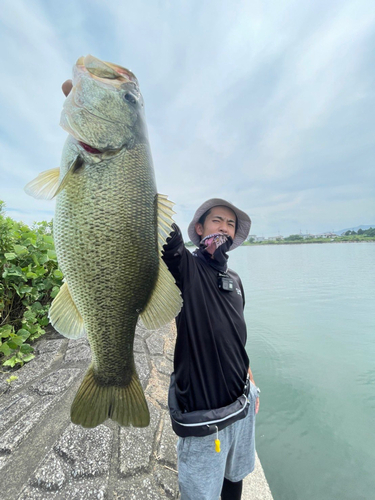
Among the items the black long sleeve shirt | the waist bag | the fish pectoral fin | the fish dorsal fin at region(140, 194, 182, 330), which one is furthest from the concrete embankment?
the fish dorsal fin at region(140, 194, 182, 330)

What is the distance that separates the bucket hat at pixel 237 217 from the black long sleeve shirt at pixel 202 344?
548 millimetres

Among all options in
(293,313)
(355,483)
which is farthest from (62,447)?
(293,313)

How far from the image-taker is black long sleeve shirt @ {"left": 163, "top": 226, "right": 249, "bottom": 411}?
68.1 inches

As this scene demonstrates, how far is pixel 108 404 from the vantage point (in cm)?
136

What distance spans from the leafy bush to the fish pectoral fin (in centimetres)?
262

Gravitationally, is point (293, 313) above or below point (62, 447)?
below

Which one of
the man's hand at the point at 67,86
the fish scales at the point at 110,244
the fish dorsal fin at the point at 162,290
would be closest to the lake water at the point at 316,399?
the fish dorsal fin at the point at 162,290

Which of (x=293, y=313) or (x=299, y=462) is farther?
(x=293, y=313)

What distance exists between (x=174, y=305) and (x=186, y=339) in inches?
21.8

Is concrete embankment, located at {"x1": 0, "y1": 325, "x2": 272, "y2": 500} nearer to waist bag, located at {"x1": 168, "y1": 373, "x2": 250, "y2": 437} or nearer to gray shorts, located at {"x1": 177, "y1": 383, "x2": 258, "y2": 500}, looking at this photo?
gray shorts, located at {"x1": 177, "y1": 383, "x2": 258, "y2": 500}

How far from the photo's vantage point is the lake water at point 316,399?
3.16m

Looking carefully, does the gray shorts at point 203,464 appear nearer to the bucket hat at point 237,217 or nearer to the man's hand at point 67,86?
the bucket hat at point 237,217

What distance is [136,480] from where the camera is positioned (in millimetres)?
2004

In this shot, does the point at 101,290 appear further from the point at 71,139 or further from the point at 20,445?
the point at 20,445
